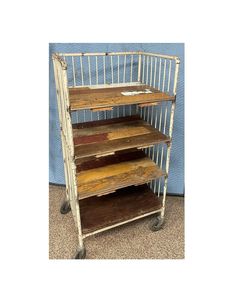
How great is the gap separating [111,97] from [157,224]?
1.04 meters

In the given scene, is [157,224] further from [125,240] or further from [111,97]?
[111,97]

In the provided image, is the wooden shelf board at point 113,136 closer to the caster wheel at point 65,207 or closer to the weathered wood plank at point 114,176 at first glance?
the weathered wood plank at point 114,176

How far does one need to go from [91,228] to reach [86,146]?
21.2 inches

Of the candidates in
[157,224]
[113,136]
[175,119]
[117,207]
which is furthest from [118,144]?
[157,224]

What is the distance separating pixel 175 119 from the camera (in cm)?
196

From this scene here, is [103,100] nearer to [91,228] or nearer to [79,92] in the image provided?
[79,92]

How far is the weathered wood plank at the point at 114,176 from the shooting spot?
59.4 inches

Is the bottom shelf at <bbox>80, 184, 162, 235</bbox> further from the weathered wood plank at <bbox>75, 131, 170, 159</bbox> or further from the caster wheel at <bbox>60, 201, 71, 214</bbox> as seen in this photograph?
the weathered wood plank at <bbox>75, 131, 170, 159</bbox>

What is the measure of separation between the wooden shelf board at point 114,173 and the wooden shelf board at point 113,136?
22 centimetres

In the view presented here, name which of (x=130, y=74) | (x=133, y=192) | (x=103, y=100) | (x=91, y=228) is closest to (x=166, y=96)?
(x=103, y=100)

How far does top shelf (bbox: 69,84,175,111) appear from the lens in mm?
1295

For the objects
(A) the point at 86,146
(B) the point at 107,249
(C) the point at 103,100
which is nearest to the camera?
(C) the point at 103,100

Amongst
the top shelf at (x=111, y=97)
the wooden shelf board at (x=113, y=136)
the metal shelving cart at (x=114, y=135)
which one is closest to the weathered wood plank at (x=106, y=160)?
the metal shelving cart at (x=114, y=135)

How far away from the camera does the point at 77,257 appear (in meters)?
1.64
